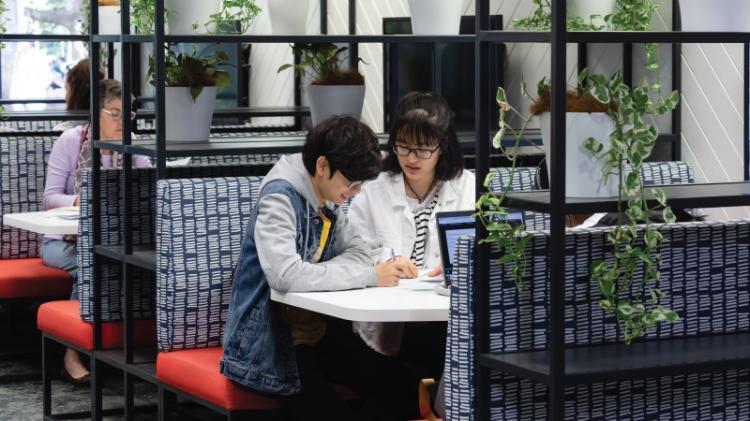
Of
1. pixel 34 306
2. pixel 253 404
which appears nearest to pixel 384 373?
pixel 253 404

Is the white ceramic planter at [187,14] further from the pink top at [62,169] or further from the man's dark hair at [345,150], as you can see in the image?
the pink top at [62,169]

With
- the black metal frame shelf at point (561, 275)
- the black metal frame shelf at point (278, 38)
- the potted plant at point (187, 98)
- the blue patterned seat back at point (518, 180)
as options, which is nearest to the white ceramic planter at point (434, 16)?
the black metal frame shelf at point (278, 38)

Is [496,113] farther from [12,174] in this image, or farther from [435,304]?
[435,304]

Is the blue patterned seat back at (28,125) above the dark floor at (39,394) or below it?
above

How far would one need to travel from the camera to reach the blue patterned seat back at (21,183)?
19.6 feet

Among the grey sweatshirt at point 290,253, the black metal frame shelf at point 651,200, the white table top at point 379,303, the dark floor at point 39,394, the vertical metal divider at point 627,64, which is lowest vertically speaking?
the dark floor at point 39,394

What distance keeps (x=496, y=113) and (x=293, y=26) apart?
4.55ft

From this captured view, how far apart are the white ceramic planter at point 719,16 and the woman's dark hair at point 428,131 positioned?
3.76 ft

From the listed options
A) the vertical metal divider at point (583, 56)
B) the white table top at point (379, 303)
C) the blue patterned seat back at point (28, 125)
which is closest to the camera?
the white table top at point (379, 303)

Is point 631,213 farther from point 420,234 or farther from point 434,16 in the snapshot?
point 434,16

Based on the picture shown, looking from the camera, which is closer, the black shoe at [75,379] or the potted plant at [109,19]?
the black shoe at [75,379]

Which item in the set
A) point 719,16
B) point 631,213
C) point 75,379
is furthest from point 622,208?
point 75,379

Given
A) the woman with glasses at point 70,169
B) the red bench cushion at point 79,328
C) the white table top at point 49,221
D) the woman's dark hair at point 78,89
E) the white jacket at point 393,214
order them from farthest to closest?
the woman's dark hair at point 78,89, the woman with glasses at point 70,169, the white table top at point 49,221, the red bench cushion at point 79,328, the white jacket at point 393,214

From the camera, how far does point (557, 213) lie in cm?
272
